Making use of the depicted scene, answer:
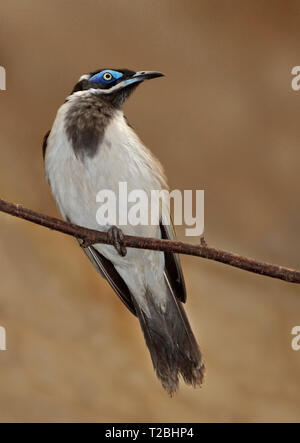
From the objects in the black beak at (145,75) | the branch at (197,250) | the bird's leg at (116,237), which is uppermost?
the black beak at (145,75)

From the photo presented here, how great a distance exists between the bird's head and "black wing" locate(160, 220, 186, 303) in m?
0.33

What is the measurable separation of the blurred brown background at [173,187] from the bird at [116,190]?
13.5 inches

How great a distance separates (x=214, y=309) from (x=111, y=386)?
0.41 meters

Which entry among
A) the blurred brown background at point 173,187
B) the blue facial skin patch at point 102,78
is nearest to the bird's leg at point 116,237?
the blue facial skin patch at point 102,78

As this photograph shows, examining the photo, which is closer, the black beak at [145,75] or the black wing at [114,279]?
the black beak at [145,75]

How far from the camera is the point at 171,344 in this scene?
57.1 inches

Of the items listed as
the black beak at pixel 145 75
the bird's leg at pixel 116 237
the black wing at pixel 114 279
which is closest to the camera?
the bird's leg at pixel 116 237

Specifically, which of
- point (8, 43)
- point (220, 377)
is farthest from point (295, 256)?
point (8, 43)

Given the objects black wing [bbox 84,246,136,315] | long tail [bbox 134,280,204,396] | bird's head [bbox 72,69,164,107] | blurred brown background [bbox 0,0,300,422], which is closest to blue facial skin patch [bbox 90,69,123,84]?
bird's head [bbox 72,69,164,107]

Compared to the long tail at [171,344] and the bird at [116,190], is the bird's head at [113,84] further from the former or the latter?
the long tail at [171,344]

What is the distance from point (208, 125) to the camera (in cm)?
182

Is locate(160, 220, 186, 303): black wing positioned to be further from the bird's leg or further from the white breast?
the bird's leg

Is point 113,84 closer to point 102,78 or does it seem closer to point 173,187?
point 102,78

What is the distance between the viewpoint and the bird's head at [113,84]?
1.39 m
